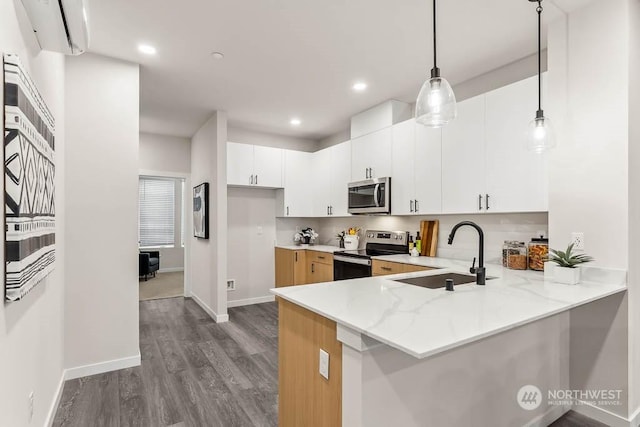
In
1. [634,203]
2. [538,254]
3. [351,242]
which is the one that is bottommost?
[351,242]

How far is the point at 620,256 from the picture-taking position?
205 centimetres

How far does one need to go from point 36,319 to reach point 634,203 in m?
3.42

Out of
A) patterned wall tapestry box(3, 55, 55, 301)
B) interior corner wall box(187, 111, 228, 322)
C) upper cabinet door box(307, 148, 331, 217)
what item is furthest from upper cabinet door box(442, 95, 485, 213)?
patterned wall tapestry box(3, 55, 55, 301)

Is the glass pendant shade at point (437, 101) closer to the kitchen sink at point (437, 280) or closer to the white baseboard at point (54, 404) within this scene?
the kitchen sink at point (437, 280)

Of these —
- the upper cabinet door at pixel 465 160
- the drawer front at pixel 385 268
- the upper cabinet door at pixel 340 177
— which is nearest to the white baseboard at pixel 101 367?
the drawer front at pixel 385 268

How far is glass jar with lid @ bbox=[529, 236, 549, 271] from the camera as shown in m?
2.60

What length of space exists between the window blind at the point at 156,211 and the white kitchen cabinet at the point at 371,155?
5.97m

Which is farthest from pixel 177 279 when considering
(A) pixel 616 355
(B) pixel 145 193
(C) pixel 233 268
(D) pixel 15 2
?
(A) pixel 616 355

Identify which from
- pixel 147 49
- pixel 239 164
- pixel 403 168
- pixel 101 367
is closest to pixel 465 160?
pixel 403 168

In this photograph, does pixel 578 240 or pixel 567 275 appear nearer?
pixel 567 275

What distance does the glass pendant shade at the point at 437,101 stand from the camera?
1.60 m

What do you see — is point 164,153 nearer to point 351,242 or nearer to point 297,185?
point 297,185

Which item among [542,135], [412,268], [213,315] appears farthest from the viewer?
[213,315]

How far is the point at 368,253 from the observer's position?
14.3 feet
